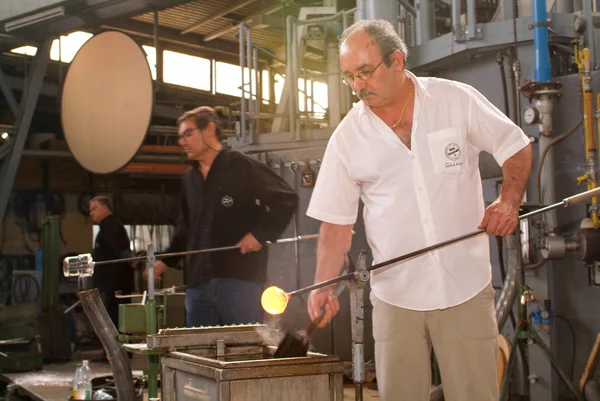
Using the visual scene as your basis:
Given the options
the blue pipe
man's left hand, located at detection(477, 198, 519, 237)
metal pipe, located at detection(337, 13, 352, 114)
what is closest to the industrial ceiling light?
metal pipe, located at detection(337, 13, 352, 114)

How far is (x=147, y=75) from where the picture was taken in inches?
225

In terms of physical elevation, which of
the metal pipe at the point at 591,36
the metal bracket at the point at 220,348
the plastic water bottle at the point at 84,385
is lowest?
the plastic water bottle at the point at 84,385

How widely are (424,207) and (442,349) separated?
18.9 inches

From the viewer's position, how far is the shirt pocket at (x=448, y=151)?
2557 millimetres

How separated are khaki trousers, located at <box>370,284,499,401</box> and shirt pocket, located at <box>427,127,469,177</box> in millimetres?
421

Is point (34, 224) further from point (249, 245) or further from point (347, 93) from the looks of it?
point (249, 245)

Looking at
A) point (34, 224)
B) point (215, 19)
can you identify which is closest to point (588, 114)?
point (215, 19)

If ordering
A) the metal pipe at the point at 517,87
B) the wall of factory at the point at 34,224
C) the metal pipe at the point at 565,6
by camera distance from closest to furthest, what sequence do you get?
1. the metal pipe at the point at 517,87
2. the metal pipe at the point at 565,6
3. the wall of factory at the point at 34,224

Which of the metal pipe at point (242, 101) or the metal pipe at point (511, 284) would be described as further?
the metal pipe at point (242, 101)

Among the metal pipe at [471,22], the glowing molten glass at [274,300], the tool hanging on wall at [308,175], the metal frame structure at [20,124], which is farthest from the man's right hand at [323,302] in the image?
the metal frame structure at [20,124]

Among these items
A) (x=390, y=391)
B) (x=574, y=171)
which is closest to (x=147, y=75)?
(x=574, y=171)

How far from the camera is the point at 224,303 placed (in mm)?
4332

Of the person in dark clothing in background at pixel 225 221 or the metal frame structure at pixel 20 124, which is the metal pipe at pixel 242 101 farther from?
the person in dark clothing in background at pixel 225 221

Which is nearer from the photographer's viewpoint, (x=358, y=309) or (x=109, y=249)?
(x=358, y=309)
